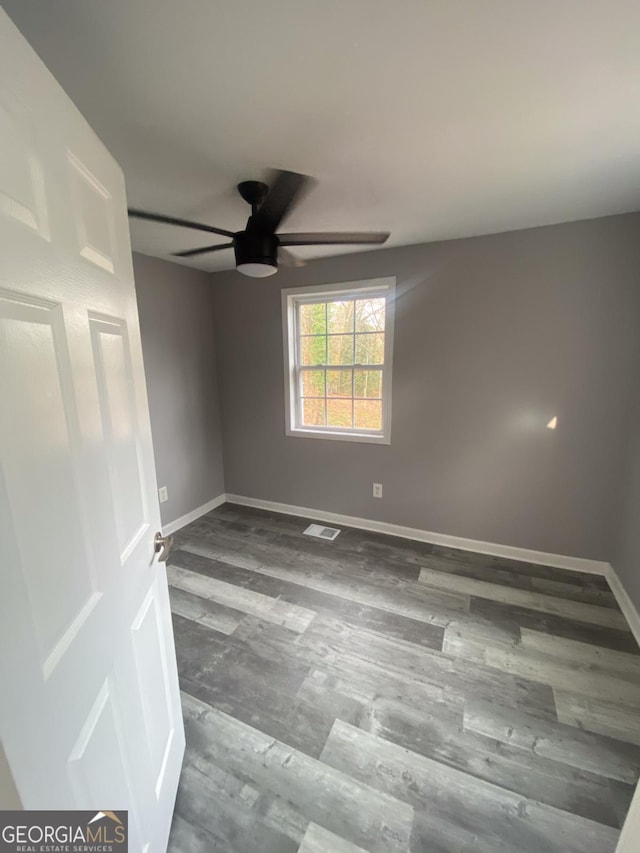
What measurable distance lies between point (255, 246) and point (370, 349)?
1.39m

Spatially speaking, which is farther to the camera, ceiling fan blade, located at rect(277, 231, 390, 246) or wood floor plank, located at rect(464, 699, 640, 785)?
ceiling fan blade, located at rect(277, 231, 390, 246)

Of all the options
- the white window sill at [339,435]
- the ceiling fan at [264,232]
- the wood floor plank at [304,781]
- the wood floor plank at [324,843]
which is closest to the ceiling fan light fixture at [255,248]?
the ceiling fan at [264,232]

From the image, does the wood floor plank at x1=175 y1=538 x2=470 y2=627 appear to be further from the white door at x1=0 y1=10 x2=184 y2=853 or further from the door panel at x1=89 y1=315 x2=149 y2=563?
the door panel at x1=89 y1=315 x2=149 y2=563

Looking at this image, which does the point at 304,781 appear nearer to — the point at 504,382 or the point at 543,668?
the point at 543,668

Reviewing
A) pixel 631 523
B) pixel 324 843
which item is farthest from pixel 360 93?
pixel 631 523

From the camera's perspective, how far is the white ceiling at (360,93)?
85cm

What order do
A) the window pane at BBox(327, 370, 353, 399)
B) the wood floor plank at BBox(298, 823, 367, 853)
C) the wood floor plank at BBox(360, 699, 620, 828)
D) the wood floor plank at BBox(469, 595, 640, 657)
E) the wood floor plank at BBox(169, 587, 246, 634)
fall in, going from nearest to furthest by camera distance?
the wood floor plank at BBox(298, 823, 367, 853) < the wood floor plank at BBox(360, 699, 620, 828) < the wood floor plank at BBox(469, 595, 640, 657) < the wood floor plank at BBox(169, 587, 246, 634) < the window pane at BBox(327, 370, 353, 399)

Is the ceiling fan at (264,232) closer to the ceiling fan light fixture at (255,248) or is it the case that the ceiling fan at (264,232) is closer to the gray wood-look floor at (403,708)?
the ceiling fan light fixture at (255,248)

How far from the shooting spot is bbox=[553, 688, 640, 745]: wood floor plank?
4.54ft

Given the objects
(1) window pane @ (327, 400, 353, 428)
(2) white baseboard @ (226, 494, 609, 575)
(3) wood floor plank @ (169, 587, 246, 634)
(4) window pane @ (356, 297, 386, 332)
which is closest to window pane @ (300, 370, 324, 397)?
(1) window pane @ (327, 400, 353, 428)

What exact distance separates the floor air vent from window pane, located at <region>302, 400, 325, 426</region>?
0.94 metres

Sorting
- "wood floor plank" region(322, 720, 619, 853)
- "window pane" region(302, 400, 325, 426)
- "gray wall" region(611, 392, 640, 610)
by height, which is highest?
"window pane" region(302, 400, 325, 426)

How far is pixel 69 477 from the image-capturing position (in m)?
0.63

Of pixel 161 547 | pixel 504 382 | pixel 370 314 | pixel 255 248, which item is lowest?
pixel 161 547
